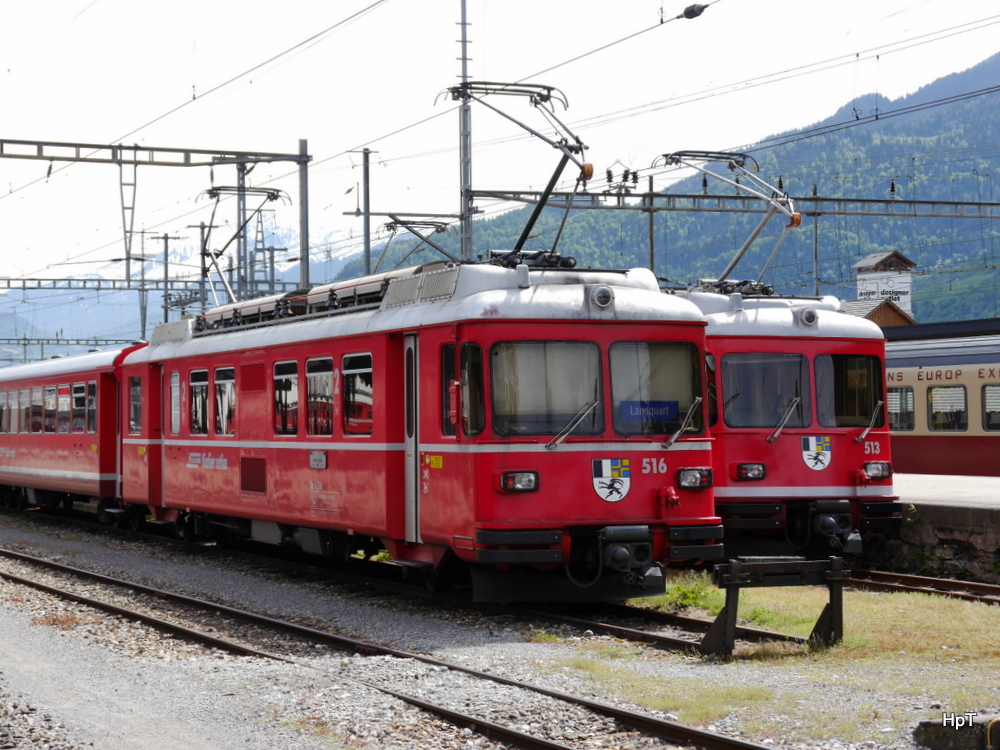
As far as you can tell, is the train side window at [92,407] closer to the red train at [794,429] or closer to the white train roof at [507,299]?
the white train roof at [507,299]

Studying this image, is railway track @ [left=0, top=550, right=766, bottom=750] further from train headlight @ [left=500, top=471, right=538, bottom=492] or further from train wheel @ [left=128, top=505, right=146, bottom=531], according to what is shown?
train wheel @ [left=128, top=505, right=146, bottom=531]

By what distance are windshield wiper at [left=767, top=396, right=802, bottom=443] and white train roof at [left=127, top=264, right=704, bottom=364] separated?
2859 millimetres

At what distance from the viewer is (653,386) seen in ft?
36.9

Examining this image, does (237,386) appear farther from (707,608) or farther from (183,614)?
(707,608)

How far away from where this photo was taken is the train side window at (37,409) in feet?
80.4

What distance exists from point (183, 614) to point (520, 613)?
3.36 metres

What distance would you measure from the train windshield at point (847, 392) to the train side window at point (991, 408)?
7.65 m

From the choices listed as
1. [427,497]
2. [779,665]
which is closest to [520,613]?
[427,497]

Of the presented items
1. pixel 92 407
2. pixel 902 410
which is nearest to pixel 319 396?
pixel 92 407

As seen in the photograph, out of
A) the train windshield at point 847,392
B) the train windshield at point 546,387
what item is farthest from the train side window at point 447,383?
the train windshield at point 847,392

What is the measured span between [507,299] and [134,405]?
10414 mm

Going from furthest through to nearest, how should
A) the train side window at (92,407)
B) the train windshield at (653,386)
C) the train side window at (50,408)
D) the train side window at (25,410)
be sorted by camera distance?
1. the train side window at (25,410)
2. the train side window at (50,408)
3. the train side window at (92,407)
4. the train windshield at (653,386)

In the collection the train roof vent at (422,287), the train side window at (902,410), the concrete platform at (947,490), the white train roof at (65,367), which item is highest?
the train roof vent at (422,287)

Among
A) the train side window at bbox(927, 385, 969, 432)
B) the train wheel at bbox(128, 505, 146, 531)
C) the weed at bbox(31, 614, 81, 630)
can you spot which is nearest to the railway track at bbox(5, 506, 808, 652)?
the weed at bbox(31, 614, 81, 630)
